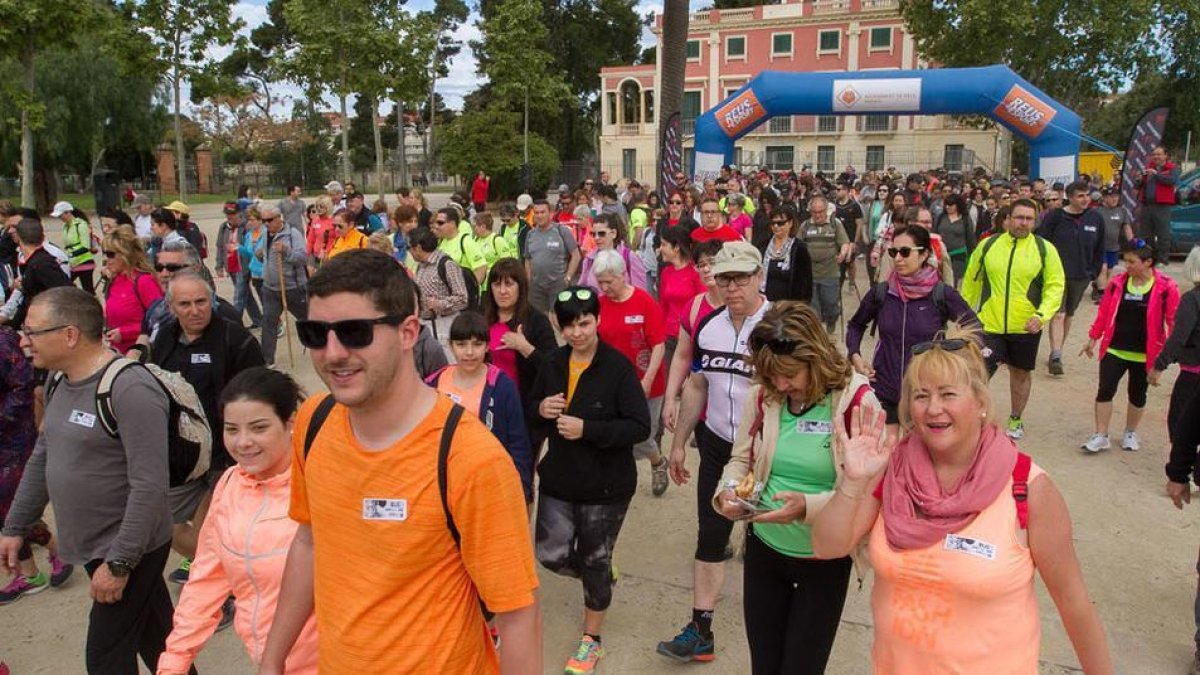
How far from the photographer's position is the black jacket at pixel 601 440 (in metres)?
3.71

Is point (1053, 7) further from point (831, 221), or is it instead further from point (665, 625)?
point (665, 625)

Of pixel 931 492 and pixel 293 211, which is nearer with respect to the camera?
pixel 931 492

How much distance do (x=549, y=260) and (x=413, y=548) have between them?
23.4 ft

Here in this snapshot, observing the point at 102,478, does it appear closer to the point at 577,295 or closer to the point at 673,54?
the point at 577,295

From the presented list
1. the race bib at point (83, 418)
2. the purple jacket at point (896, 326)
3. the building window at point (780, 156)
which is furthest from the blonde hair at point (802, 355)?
the building window at point (780, 156)

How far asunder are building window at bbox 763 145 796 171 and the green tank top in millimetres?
52099

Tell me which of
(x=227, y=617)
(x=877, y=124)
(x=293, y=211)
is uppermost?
(x=877, y=124)

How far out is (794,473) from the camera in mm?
2832

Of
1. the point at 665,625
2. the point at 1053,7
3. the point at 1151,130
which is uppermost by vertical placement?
the point at 1053,7

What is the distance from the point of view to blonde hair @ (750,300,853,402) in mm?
2781

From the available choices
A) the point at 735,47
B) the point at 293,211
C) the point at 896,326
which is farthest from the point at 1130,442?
the point at 735,47

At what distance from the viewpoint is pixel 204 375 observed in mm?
4168

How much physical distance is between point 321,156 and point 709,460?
46480 mm

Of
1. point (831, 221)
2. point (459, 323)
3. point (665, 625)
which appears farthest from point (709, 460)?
point (831, 221)
